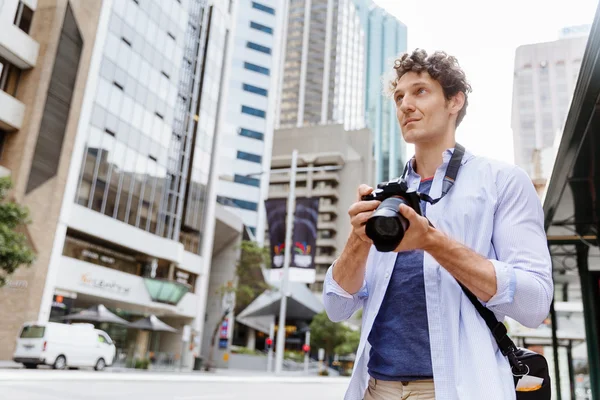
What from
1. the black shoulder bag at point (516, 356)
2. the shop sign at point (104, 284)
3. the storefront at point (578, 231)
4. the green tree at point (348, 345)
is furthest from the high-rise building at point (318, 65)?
the black shoulder bag at point (516, 356)

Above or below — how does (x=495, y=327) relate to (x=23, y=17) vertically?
below

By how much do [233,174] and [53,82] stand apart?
4140cm

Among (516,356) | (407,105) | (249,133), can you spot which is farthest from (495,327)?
(249,133)

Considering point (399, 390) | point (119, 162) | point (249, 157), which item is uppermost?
point (249, 157)

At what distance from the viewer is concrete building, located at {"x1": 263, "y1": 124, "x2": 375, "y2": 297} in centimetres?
8056

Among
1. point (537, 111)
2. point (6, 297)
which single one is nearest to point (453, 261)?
point (6, 297)

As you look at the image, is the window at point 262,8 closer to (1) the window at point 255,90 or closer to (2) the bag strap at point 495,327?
(1) the window at point 255,90

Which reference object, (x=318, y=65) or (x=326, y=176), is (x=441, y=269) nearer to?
(x=326, y=176)

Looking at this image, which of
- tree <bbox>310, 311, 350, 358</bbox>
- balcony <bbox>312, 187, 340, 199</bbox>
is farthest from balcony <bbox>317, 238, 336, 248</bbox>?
tree <bbox>310, 311, 350, 358</bbox>

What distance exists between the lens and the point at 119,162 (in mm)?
31094

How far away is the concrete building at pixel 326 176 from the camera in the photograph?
264ft

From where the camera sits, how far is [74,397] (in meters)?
9.59

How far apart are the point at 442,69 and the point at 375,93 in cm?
14775

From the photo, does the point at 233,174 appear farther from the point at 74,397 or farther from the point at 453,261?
the point at 453,261
